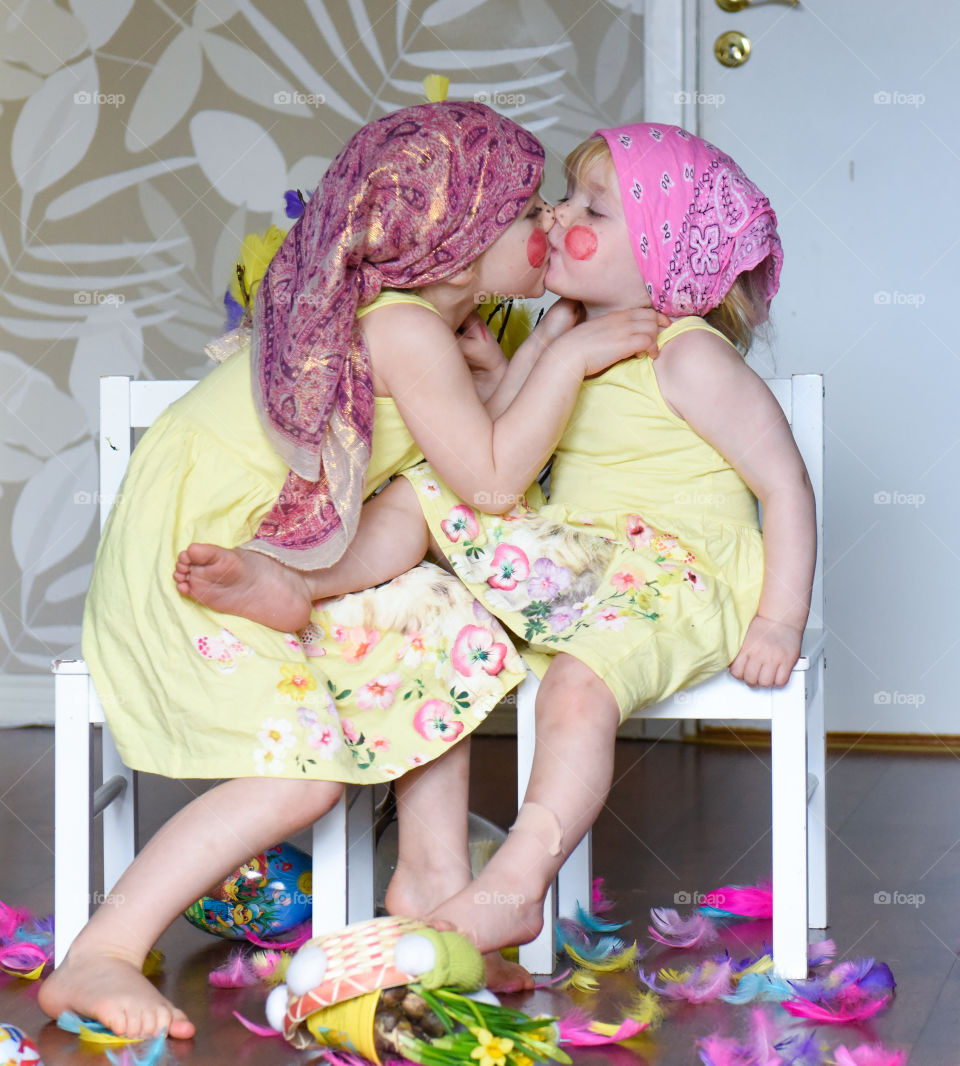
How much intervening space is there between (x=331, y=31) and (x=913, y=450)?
45.6 inches

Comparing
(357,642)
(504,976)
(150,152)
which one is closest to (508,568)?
(357,642)

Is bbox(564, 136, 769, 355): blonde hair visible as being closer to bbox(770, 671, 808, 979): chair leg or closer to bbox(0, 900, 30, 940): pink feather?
bbox(770, 671, 808, 979): chair leg

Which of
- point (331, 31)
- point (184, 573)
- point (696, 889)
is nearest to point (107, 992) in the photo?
point (184, 573)

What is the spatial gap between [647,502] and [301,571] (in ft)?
1.17

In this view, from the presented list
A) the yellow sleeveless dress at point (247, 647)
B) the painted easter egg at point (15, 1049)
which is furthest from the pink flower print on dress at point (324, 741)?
the painted easter egg at point (15, 1049)

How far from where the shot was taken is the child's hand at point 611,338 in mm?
1265

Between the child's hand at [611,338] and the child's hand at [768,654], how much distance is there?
0.29 m

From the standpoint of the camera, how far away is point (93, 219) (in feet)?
7.47

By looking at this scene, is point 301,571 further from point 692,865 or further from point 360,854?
point 692,865

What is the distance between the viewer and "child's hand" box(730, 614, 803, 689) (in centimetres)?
118

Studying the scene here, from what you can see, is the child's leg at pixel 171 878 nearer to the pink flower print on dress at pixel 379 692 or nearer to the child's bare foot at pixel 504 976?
the pink flower print on dress at pixel 379 692

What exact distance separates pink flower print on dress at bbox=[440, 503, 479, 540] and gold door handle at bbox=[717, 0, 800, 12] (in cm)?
119

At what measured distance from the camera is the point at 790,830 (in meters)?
1.17

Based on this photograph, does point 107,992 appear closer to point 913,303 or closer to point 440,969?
point 440,969
